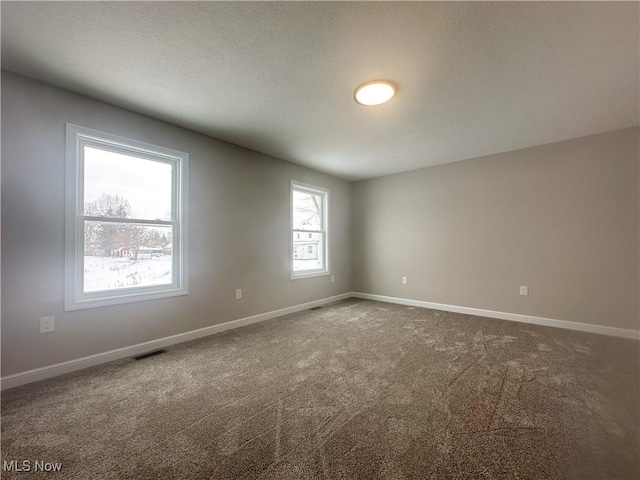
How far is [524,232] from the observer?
354 cm

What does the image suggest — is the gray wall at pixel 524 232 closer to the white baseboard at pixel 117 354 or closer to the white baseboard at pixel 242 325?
the white baseboard at pixel 242 325

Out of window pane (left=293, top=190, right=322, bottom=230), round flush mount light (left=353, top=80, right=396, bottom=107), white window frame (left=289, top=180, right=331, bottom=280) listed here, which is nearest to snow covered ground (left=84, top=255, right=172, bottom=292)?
white window frame (left=289, top=180, right=331, bottom=280)

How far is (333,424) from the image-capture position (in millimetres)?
1516

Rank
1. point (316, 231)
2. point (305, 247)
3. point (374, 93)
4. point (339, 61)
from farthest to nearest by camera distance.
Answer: point (316, 231) → point (305, 247) → point (374, 93) → point (339, 61)

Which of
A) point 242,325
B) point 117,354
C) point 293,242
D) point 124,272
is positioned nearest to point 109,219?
point 124,272

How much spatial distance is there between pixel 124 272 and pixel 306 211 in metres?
2.77

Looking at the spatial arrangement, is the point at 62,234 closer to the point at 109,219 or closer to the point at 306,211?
the point at 109,219

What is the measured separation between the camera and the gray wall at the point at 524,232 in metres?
2.97

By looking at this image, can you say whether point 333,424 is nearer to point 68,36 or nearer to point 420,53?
point 420,53

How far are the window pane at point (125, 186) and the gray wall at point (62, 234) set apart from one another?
211mm

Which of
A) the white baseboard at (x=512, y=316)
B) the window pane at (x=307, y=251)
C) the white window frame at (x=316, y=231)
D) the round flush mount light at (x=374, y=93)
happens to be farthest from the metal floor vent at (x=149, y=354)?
the white baseboard at (x=512, y=316)

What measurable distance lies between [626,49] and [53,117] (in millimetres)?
4301

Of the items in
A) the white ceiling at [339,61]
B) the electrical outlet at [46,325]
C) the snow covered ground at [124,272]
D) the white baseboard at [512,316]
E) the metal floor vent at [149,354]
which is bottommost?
the metal floor vent at [149,354]

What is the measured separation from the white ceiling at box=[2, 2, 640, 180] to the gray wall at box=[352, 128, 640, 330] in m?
0.58
